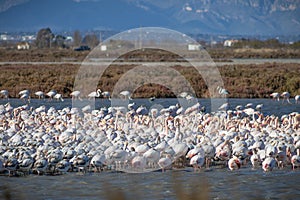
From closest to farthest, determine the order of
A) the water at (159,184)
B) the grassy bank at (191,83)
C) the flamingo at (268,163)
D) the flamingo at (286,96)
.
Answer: the water at (159,184) < the flamingo at (268,163) < the flamingo at (286,96) < the grassy bank at (191,83)

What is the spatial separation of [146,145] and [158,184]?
125 cm

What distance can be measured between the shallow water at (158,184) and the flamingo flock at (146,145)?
187 millimetres

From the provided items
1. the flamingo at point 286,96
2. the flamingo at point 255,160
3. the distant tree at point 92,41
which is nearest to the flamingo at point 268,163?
the flamingo at point 255,160

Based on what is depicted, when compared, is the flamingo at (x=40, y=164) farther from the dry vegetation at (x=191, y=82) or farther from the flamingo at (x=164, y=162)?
the dry vegetation at (x=191, y=82)

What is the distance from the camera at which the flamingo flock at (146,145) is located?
12.1 m

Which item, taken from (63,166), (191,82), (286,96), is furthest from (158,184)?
(191,82)

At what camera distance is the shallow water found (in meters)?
10.9

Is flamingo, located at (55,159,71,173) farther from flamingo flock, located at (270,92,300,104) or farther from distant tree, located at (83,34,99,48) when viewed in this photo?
distant tree, located at (83,34,99,48)

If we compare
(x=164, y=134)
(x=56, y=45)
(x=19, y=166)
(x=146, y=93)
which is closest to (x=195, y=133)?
(x=164, y=134)

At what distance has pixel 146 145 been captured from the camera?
41.7 ft

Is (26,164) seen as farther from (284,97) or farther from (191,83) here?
(191,83)

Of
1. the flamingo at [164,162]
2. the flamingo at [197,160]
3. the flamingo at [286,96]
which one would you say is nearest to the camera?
the flamingo at [197,160]

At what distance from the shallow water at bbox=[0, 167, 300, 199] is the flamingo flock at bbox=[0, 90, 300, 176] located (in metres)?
0.19

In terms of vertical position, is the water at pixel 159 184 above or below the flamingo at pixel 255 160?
below
